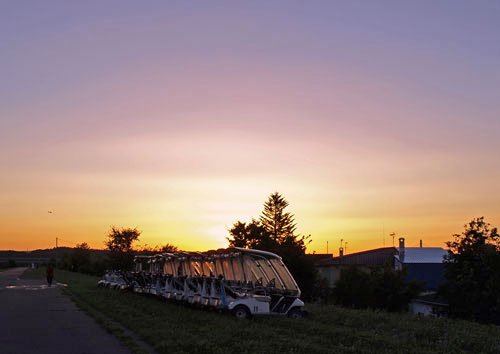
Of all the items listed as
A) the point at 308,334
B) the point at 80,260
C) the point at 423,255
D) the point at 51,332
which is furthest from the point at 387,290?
the point at 80,260

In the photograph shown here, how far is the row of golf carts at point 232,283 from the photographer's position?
2161cm

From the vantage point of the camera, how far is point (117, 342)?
1603 centimetres

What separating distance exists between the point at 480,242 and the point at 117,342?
2381 centimetres

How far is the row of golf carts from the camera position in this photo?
21.6m

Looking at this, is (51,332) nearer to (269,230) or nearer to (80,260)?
(269,230)

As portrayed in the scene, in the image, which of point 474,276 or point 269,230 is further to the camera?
point 269,230

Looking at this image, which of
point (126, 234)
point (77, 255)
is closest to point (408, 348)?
point (126, 234)

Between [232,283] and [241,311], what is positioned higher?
[232,283]

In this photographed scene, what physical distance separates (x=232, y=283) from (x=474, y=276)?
563 inches

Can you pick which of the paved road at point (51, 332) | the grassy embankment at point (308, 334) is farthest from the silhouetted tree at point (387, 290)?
the paved road at point (51, 332)

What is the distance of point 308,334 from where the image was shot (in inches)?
639

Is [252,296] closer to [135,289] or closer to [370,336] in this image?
[370,336]

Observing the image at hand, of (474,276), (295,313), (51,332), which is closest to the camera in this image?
(51,332)

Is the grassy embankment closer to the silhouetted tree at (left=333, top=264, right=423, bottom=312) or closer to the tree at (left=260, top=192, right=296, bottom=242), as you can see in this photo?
the silhouetted tree at (left=333, top=264, right=423, bottom=312)
